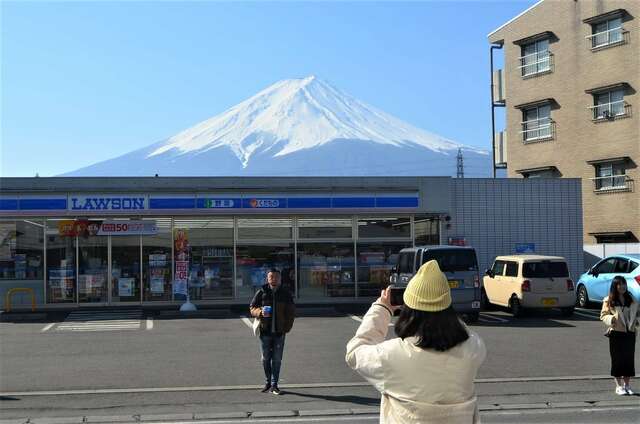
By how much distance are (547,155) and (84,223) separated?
22.9 meters

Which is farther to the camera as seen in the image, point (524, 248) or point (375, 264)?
point (524, 248)

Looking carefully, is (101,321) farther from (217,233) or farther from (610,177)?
(610,177)

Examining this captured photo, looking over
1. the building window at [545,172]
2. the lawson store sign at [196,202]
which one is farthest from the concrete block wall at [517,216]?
the building window at [545,172]

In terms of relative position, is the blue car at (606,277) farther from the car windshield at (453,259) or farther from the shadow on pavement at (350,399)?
the shadow on pavement at (350,399)

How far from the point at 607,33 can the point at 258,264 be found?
2025 cm

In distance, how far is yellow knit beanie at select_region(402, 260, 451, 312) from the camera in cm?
347

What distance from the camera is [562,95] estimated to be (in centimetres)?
3600

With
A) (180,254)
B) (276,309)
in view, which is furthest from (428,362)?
(180,254)

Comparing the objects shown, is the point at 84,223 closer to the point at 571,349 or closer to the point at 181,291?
the point at 181,291

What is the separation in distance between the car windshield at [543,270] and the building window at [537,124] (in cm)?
1821

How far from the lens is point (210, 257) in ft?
77.3

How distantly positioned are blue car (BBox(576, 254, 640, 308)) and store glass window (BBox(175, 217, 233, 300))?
10.3m

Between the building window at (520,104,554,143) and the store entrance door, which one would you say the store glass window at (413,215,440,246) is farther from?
the building window at (520,104,554,143)

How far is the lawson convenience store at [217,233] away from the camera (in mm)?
22453
